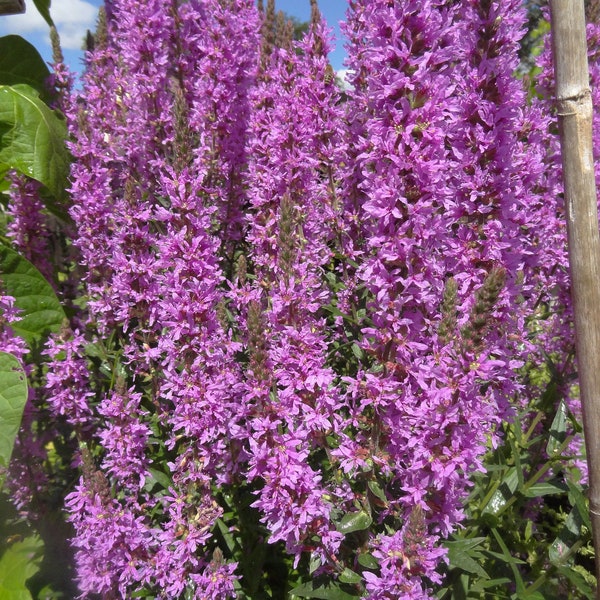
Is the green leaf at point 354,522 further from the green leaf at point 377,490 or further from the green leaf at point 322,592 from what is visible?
the green leaf at point 322,592

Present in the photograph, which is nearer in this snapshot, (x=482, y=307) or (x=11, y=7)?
(x=482, y=307)

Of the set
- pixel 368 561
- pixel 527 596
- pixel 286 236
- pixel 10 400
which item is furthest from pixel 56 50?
pixel 527 596

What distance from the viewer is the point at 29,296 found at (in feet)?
9.04

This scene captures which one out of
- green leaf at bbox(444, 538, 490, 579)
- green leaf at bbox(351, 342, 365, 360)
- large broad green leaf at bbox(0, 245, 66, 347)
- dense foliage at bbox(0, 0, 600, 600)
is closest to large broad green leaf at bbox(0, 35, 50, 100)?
dense foliage at bbox(0, 0, 600, 600)

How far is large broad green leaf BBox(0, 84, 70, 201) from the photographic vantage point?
2617 millimetres

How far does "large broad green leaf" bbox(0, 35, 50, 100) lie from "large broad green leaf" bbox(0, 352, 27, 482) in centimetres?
190

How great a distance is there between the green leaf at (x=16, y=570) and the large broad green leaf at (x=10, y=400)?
0.68 metres

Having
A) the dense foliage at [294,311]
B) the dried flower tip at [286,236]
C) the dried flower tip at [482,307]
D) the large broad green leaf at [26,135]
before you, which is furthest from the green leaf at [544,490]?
the large broad green leaf at [26,135]

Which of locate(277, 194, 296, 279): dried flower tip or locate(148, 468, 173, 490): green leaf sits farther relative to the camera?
locate(148, 468, 173, 490): green leaf

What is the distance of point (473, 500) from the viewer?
3322 millimetres

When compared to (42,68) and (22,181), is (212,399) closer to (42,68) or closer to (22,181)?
(22,181)

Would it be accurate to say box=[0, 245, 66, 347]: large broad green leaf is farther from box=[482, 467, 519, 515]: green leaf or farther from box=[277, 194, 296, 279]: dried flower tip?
box=[482, 467, 519, 515]: green leaf

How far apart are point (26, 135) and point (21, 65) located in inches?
37.1

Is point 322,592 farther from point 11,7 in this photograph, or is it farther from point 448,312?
point 11,7
